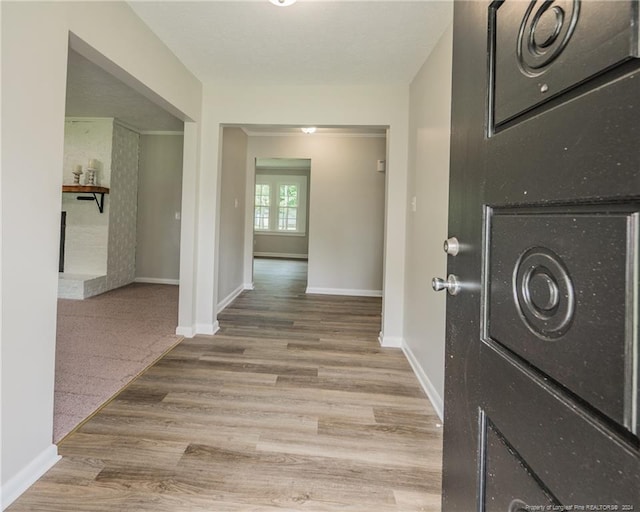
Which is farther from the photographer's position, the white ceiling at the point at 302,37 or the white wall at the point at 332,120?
the white wall at the point at 332,120

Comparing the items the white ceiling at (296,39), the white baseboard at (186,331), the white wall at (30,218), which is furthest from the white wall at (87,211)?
the white wall at (30,218)

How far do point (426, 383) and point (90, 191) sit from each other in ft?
14.8

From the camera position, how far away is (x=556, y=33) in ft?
1.62

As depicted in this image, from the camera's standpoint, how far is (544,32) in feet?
1.71

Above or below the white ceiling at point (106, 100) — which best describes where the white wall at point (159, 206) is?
below

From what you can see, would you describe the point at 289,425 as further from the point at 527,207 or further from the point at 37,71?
the point at 37,71

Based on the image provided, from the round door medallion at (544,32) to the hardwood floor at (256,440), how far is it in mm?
1426

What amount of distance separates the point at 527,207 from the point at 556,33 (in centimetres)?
26

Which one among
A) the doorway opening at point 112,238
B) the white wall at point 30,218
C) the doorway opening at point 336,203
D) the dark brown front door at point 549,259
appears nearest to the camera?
the dark brown front door at point 549,259

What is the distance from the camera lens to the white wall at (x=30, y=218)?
3.67 feet

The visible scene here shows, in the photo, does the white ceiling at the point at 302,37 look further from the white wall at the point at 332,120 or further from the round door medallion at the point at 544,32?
the round door medallion at the point at 544,32

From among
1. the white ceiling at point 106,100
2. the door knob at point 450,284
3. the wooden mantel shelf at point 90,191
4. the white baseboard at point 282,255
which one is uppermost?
the white ceiling at point 106,100

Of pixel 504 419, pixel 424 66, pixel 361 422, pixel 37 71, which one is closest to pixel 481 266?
pixel 504 419

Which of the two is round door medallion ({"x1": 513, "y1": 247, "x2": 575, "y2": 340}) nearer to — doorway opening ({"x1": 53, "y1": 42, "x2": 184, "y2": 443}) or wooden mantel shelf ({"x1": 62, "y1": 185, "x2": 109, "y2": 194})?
doorway opening ({"x1": 53, "y1": 42, "x2": 184, "y2": 443})
